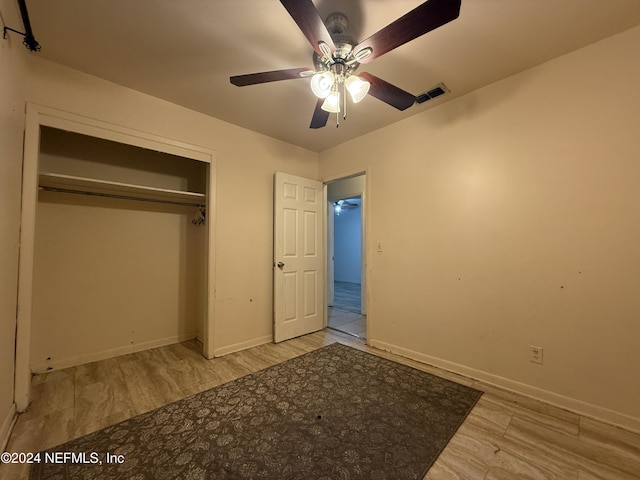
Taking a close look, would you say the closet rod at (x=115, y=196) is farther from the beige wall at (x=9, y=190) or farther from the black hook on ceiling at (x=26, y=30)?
the black hook on ceiling at (x=26, y=30)

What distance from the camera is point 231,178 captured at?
9.59 ft

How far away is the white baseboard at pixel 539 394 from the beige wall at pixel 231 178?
1.85 m

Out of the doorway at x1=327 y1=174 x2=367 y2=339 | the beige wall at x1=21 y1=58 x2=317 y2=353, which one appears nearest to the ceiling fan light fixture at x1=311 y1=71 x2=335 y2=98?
the beige wall at x1=21 y1=58 x2=317 y2=353

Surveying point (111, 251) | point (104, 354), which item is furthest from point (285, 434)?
point (111, 251)

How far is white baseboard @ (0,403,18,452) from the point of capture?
4.74 feet

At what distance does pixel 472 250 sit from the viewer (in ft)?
7.59

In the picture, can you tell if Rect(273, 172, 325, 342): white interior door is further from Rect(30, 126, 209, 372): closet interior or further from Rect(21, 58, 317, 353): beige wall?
Rect(30, 126, 209, 372): closet interior

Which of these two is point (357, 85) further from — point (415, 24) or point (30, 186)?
point (30, 186)

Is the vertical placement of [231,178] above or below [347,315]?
above

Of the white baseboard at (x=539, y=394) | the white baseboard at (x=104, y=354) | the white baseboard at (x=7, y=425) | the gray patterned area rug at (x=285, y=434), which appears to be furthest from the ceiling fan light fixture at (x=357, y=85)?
the white baseboard at (x=104, y=354)

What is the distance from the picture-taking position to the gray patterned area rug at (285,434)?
Result: 1.33 metres

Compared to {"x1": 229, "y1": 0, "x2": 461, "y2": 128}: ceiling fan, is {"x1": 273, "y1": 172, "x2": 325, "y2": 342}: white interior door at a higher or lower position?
lower

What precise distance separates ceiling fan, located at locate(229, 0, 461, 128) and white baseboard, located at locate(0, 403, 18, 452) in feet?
8.04

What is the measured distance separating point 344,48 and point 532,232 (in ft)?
6.36
